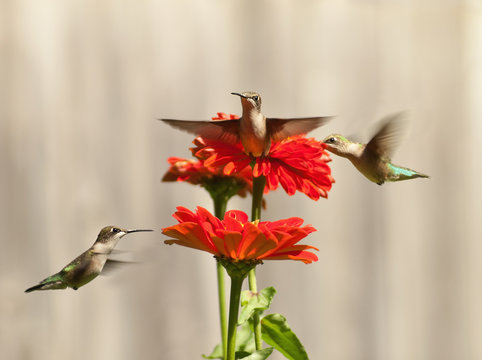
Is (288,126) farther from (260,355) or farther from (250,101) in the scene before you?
(260,355)

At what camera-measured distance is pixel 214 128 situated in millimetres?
568

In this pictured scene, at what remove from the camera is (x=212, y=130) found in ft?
1.86

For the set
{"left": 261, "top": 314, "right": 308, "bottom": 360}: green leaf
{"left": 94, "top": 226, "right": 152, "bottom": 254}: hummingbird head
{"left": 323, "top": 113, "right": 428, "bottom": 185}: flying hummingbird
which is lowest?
{"left": 261, "top": 314, "right": 308, "bottom": 360}: green leaf

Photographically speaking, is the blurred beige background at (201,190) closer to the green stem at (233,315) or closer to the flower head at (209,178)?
the flower head at (209,178)

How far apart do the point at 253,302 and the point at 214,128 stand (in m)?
0.18

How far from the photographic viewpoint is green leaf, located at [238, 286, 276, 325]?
0.50 metres

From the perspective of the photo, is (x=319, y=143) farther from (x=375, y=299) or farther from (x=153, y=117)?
(x=375, y=299)

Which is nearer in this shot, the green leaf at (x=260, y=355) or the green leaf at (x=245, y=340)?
the green leaf at (x=260, y=355)

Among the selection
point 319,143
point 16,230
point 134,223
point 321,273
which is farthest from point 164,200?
point 319,143

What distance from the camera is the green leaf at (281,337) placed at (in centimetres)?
54

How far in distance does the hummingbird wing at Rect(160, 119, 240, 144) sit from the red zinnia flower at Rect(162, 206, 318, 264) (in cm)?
11

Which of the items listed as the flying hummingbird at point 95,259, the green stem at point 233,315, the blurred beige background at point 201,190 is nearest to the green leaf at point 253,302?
the green stem at point 233,315

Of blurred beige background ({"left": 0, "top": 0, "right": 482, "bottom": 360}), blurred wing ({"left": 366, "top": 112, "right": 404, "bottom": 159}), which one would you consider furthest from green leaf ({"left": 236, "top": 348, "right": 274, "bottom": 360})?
blurred beige background ({"left": 0, "top": 0, "right": 482, "bottom": 360})

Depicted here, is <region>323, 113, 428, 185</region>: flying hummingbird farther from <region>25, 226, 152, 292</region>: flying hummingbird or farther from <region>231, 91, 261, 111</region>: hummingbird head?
<region>25, 226, 152, 292</region>: flying hummingbird
